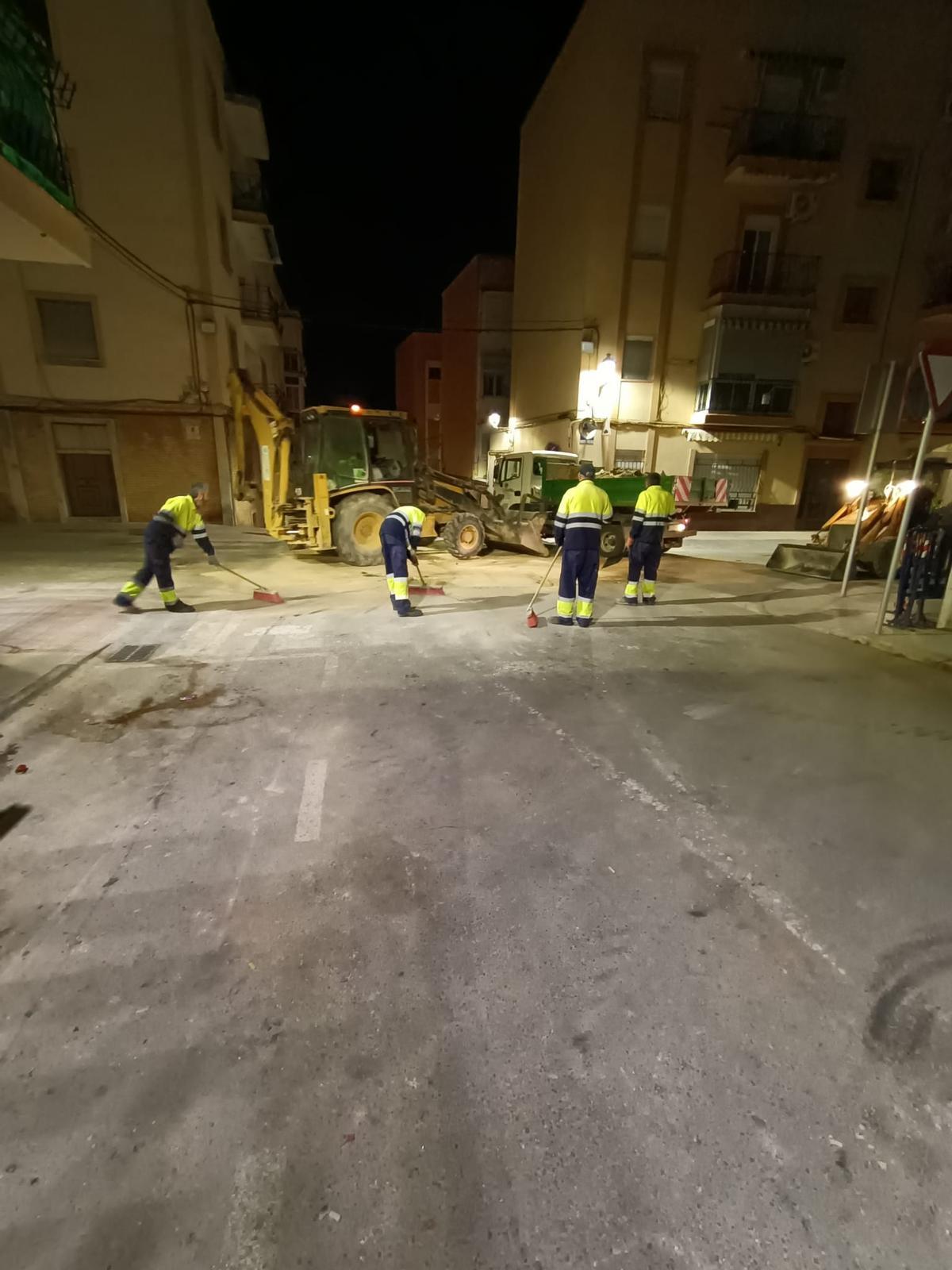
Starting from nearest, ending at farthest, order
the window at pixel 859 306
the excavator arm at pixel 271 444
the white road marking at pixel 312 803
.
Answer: the white road marking at pixel 312 803 → the excavator arm at pixel 271 444 → the window at pixel 859 306

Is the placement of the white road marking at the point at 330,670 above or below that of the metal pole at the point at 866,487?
below

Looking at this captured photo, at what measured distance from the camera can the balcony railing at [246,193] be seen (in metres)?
19.0

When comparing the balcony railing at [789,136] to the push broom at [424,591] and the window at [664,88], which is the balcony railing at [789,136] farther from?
the push broom at [424,591]

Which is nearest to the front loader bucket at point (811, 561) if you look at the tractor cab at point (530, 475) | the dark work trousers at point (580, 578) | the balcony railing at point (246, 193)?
the tractor cab at point (530, 475)

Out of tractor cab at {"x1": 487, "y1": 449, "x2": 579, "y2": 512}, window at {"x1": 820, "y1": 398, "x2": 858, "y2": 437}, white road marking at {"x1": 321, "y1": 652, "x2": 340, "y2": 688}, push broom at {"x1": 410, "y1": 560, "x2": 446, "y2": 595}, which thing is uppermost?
window at {"x1": 820, "y1": 398, "x2": 858, "y2": 437}

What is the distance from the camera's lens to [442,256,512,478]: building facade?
26875mm

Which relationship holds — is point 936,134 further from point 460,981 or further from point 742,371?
point 460,981

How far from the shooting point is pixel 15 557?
36.6 feet

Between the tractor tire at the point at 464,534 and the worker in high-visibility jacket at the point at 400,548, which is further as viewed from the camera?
the tractor tire at the point at 464,534

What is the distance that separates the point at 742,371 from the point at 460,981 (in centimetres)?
1968

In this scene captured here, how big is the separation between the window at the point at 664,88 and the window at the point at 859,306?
728cm

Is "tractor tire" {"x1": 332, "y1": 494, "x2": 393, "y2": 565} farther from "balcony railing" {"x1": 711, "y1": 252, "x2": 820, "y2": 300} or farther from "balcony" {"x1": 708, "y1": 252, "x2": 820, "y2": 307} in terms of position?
"balcony railing" {"x1": 711, "y1": 252, "x2": 820, "y2": 300}

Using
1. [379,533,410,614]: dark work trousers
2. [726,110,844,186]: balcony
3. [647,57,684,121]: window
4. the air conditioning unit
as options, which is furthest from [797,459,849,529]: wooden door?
[379,533,410,614]: dark work trousers

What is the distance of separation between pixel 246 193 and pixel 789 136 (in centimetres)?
1632
